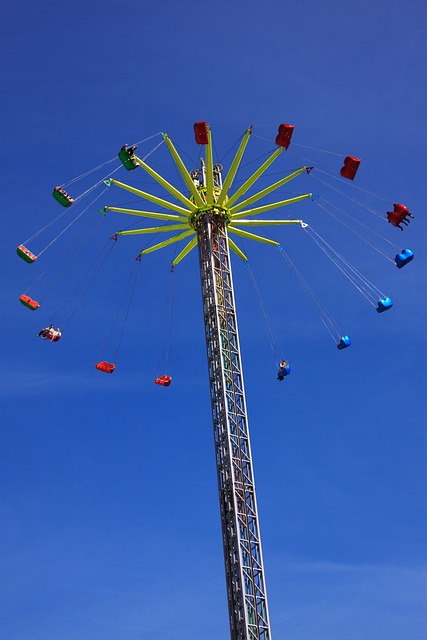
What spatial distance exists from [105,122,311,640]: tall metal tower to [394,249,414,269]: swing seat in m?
5.36

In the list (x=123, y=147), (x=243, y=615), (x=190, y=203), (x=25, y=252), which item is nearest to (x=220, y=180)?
(x=190, y=203)

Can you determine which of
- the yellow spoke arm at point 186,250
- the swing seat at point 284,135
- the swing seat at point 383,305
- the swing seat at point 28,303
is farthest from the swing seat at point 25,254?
the swing seat at point 383,305

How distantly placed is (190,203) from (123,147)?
4139 mm

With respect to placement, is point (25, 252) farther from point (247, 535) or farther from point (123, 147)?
point (247, 535)

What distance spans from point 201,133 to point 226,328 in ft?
24.9

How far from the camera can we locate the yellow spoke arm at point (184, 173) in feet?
105

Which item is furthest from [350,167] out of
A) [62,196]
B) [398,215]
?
[62,196]

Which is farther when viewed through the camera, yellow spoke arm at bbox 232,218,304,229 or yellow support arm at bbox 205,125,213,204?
yellow spoke arm at bbox 232,218,304,229

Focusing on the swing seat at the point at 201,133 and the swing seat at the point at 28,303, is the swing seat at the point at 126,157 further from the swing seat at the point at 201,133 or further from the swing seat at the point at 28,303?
the swing seat at the point at 28,303

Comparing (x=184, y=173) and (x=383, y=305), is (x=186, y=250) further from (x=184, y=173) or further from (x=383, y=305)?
(x=383, y=305)

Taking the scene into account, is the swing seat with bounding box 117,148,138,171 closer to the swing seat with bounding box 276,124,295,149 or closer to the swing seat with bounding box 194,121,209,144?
the swing seat with bounding box 194,121,209,144

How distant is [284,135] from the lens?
3159cm

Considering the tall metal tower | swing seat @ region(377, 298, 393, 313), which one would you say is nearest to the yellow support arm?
the tall metal tower

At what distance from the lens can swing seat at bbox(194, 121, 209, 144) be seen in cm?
3138
